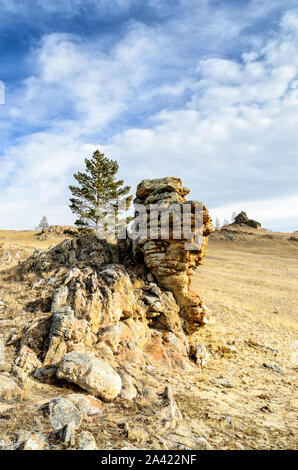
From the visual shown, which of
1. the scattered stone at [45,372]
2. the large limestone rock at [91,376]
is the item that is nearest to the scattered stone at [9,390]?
the scattered stone at [45,372]

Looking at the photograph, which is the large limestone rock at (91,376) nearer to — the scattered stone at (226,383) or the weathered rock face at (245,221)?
the scattered stone at (226,383)

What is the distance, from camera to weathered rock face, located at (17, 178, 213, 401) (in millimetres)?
9773

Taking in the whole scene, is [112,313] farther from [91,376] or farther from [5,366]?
[5,366]

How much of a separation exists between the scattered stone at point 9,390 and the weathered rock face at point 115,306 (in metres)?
1.16

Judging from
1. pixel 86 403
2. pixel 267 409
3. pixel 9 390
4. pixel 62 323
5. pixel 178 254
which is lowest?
pixel 267 409

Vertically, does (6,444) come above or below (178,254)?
below

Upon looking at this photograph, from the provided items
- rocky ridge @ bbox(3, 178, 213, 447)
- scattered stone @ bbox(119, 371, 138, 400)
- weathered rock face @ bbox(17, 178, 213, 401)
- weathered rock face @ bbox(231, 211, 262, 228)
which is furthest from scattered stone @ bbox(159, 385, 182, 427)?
weathered rock face @ bbox(231, 211, 262, 228)

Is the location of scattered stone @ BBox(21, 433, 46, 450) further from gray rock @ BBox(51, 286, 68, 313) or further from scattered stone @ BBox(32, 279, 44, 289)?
scattered stone @ BBox(32, 279, 44, 289)

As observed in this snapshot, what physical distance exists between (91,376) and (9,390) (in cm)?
248

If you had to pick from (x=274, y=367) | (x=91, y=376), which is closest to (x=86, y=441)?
(x=91, y=376)

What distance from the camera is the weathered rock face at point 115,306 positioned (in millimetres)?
9773

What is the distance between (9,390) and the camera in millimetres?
8000

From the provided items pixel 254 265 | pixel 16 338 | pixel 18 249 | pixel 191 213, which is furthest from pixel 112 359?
pixel 254 265

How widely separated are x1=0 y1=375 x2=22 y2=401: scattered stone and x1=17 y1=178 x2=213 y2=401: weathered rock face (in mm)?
1160
